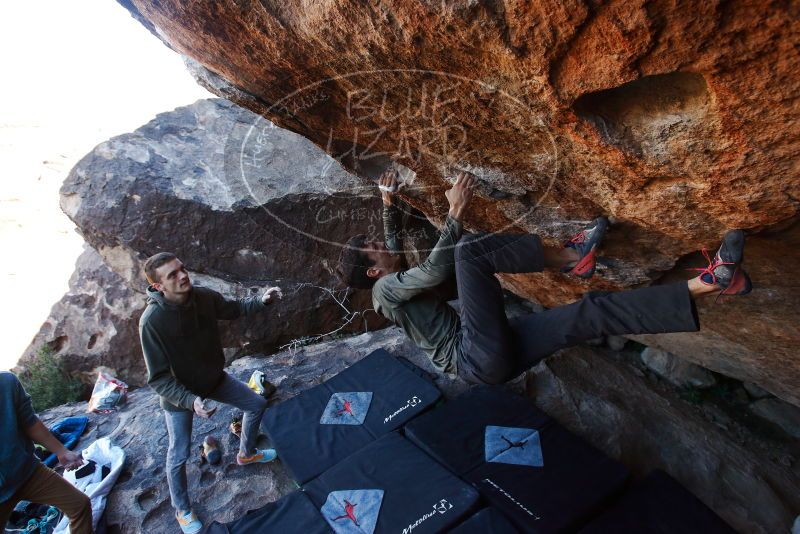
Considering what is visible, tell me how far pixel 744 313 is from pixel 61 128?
20643 mm

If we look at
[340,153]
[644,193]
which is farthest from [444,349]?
[340,153]

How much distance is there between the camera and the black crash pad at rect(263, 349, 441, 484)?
3.47 meters

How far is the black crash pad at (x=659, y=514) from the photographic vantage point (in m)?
2.55

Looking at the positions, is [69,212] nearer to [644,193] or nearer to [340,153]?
[340,153]

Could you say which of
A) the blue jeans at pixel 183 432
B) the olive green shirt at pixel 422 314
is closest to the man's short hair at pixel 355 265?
the olive green shirt at pixel 422 314

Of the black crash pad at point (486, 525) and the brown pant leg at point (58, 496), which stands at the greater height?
the brown pant leg at point (58, 496)

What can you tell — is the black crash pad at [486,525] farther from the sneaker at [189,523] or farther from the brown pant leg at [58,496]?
the brown pant leg at [58,496]

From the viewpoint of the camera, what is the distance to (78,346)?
5848 millimetres

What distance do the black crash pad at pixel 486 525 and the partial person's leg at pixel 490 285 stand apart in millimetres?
821

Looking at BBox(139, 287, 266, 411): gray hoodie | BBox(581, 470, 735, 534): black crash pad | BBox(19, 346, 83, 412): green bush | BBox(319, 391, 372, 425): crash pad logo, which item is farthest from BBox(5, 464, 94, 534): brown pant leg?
BBox(19, 346, 83, 412): green bush

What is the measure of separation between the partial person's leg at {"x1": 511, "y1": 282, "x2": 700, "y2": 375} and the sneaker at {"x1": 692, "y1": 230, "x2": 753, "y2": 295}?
12 cm

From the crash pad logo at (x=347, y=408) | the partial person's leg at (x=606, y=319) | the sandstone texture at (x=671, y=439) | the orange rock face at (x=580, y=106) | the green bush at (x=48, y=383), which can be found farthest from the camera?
the green bush at (x=48, y=383)

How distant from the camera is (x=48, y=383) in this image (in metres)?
5.60

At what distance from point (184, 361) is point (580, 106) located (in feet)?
8.66
